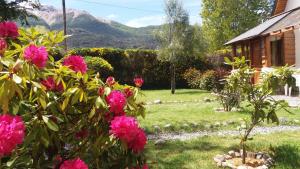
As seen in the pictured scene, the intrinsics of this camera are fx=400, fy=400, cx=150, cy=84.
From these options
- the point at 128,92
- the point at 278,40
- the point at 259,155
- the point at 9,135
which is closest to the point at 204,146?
the point at 259,155

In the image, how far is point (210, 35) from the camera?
45.1m

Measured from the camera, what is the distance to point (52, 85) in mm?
2537

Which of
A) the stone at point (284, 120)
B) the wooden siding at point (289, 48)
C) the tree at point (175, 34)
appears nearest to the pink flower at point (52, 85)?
the stone at point (284, 120)

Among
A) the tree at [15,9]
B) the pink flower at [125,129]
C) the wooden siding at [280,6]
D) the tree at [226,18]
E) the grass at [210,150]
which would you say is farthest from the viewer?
the tree at [226,18]

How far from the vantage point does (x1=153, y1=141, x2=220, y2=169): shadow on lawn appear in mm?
6361

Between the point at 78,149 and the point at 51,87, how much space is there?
51 centimetres

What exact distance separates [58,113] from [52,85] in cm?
18

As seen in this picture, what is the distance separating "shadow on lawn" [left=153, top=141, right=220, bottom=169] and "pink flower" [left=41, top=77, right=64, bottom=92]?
3817mm

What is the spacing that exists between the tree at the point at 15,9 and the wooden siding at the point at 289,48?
1397cm

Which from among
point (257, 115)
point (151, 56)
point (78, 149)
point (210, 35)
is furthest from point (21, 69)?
point (210, 35)

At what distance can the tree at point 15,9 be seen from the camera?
7.28 meters

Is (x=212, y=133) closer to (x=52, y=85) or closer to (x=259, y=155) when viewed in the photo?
(x=259, y=155)

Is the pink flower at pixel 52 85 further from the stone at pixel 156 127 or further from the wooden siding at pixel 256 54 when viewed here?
the wooden siding at pixel 256 54

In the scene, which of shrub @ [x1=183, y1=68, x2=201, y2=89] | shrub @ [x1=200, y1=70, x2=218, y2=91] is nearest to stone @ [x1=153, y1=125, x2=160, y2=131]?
shrub @ [x1=200, y1=70, x2=218, y2=91]
